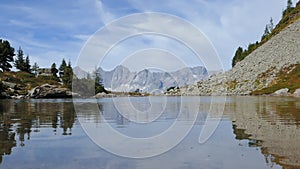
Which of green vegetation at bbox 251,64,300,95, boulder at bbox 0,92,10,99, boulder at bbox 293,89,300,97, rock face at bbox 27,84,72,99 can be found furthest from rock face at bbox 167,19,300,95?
boulder at bbox 0,92,10,99

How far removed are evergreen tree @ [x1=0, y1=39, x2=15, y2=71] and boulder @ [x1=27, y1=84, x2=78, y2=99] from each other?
2309 inches

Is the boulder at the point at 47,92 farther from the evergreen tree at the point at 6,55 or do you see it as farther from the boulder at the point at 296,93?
the boulder at the point at 296,93

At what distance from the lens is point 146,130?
26672 mm

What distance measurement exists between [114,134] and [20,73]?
584 feet

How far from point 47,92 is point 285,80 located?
114665mm

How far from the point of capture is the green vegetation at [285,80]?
148m

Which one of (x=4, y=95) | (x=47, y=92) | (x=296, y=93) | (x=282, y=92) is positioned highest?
(x=47, y=92)

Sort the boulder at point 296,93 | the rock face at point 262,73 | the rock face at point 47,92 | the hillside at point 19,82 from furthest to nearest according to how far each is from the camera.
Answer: the rock face at point 262,73 → the hillside at point 19,82 → the rock face at point 47,92 → the boulder at point 296,93

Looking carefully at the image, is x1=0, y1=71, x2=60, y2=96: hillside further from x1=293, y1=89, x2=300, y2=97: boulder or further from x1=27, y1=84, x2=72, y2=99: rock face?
x1=293, y1=89, x2=300, y2=97: boulder

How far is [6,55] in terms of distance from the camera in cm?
18375

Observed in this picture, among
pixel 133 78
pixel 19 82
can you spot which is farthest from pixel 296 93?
pixel 19 82

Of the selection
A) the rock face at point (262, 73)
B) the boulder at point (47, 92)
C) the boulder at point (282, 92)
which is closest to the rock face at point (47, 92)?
the boulder at point (47, 92)

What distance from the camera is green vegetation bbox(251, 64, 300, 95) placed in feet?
486

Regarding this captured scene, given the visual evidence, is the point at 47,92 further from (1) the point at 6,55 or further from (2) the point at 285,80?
(2) the point at 285,80
